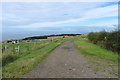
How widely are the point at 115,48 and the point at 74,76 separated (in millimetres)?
7893

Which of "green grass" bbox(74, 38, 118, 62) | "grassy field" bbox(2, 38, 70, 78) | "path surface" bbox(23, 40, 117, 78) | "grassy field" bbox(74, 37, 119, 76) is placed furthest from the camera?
"green grass" bbox(74, 38, 118, 62)

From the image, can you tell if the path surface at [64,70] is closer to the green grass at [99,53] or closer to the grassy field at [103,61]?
the grassy field at [103,61]

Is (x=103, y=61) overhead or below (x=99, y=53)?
below

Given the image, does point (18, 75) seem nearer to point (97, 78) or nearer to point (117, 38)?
point (97, 78)

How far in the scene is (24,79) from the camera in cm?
491

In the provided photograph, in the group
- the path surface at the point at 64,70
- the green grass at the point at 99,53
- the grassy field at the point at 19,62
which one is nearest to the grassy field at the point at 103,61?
the green grass at the point at 99,53

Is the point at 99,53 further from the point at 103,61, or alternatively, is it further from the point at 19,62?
the point at 19,62

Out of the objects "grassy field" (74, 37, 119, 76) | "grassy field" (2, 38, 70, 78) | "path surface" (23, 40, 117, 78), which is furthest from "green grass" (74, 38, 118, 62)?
"grassy field" (2, 38, 70, 78)

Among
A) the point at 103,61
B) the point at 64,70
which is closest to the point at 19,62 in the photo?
the point at 64,70

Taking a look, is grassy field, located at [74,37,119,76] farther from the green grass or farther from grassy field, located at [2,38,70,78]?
grassy field, located at [2,38,70,78]

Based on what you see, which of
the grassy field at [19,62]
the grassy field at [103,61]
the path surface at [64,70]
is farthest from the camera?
the grassy field at [103,61]

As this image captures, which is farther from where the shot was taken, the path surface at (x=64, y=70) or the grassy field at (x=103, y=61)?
the grassy field at (x=103, y=61)

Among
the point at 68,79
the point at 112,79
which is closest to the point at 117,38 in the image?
the point at 112,79

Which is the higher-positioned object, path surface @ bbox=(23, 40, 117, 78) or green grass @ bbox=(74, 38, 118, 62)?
green grass @ bbox=(74, 38, 118, 62)
